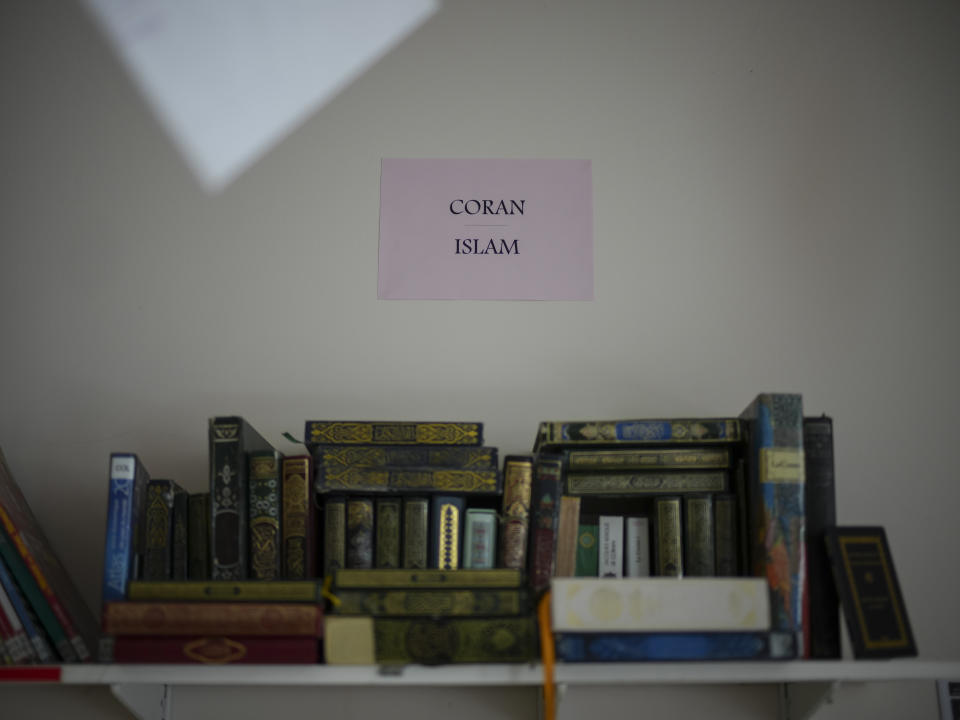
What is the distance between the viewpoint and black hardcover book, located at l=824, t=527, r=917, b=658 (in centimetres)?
111

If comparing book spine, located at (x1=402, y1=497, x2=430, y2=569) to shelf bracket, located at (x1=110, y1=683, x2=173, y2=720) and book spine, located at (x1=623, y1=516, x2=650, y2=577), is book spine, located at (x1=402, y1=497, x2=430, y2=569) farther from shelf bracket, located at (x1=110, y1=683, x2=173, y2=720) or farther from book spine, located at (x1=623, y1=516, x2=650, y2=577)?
shelf bracket, located at (x1=110, y1=683, x2=173, y2=720)

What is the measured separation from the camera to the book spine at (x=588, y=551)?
1.26 metres

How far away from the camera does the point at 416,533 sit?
121 cm

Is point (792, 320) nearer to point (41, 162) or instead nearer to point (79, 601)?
point (79, 601)

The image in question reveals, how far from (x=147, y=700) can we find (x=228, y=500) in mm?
371

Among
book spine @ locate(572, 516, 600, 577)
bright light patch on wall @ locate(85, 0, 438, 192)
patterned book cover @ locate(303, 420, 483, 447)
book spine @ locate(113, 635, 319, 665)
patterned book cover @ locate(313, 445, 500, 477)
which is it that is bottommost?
book spine @ locate(113, 635, 319, 665)

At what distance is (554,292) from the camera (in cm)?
152

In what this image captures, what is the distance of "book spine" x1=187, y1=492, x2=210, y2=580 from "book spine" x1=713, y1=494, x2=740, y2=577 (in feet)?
2.12

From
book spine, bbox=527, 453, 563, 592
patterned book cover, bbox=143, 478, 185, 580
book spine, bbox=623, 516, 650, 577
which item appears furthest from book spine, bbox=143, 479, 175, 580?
book spine, bbox=623, 516, 650, 577

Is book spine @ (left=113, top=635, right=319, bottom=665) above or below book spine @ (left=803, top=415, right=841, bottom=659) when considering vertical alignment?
below

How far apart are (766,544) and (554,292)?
54cm

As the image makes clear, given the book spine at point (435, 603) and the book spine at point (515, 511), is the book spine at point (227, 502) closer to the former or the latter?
the book spine at point (435, 603)

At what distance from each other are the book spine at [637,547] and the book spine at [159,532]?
0.58 m

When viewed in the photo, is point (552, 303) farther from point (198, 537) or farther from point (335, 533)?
point (198, 537)
